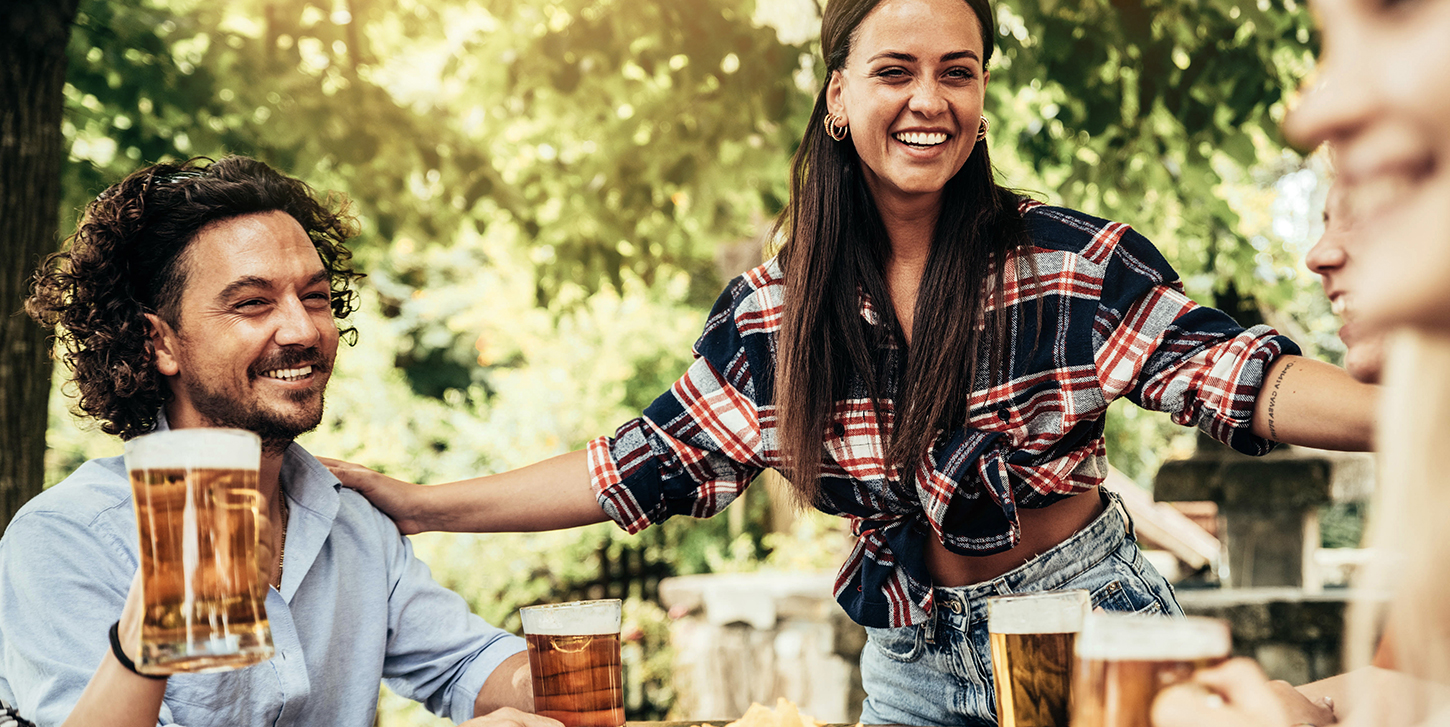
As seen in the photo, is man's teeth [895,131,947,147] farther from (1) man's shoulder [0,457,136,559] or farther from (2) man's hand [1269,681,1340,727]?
(1) man's shoulder [0,457,136,559]

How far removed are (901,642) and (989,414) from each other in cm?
51

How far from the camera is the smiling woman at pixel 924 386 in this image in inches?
83.7

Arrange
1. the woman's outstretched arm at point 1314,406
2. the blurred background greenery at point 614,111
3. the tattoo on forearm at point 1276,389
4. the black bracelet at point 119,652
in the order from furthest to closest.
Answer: the blurred background greenery at point 614,111, the tattoo on forearm at point 1276,389, the woman's outstretched arm at point 1314,406, the black bracelet at point 119,652

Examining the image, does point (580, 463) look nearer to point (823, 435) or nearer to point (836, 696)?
point (823, 435)

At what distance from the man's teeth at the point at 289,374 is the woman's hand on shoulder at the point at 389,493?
0.32m

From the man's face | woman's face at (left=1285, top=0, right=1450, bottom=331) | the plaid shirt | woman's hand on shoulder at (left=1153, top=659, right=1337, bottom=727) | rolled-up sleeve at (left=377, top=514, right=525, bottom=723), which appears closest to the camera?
woman's face at (left=1285, top=0, right=1450, bottom=331)

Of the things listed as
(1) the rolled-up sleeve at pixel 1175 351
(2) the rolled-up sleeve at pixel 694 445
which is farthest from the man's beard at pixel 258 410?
(1) the rolled-up sleeve at pixel 1175 351

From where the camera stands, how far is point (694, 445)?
7.93 ft

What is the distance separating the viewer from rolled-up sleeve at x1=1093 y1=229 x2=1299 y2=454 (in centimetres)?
194

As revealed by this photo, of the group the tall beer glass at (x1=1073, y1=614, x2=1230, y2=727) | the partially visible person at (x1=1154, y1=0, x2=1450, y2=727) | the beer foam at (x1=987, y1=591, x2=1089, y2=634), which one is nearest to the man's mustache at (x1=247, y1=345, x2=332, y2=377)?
the beer foam at (x1=987, y1=591, x2=1089, y2=634)

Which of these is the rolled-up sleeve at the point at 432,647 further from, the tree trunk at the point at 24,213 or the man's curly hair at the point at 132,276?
the tree trunk at the point at 24,213

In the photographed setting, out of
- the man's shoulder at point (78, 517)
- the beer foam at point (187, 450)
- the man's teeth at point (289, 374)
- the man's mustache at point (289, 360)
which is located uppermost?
the man's mustache at point (289, 360)

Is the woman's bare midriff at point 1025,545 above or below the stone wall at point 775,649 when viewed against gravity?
above

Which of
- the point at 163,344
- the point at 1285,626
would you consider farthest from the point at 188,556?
the point at 1285,626
